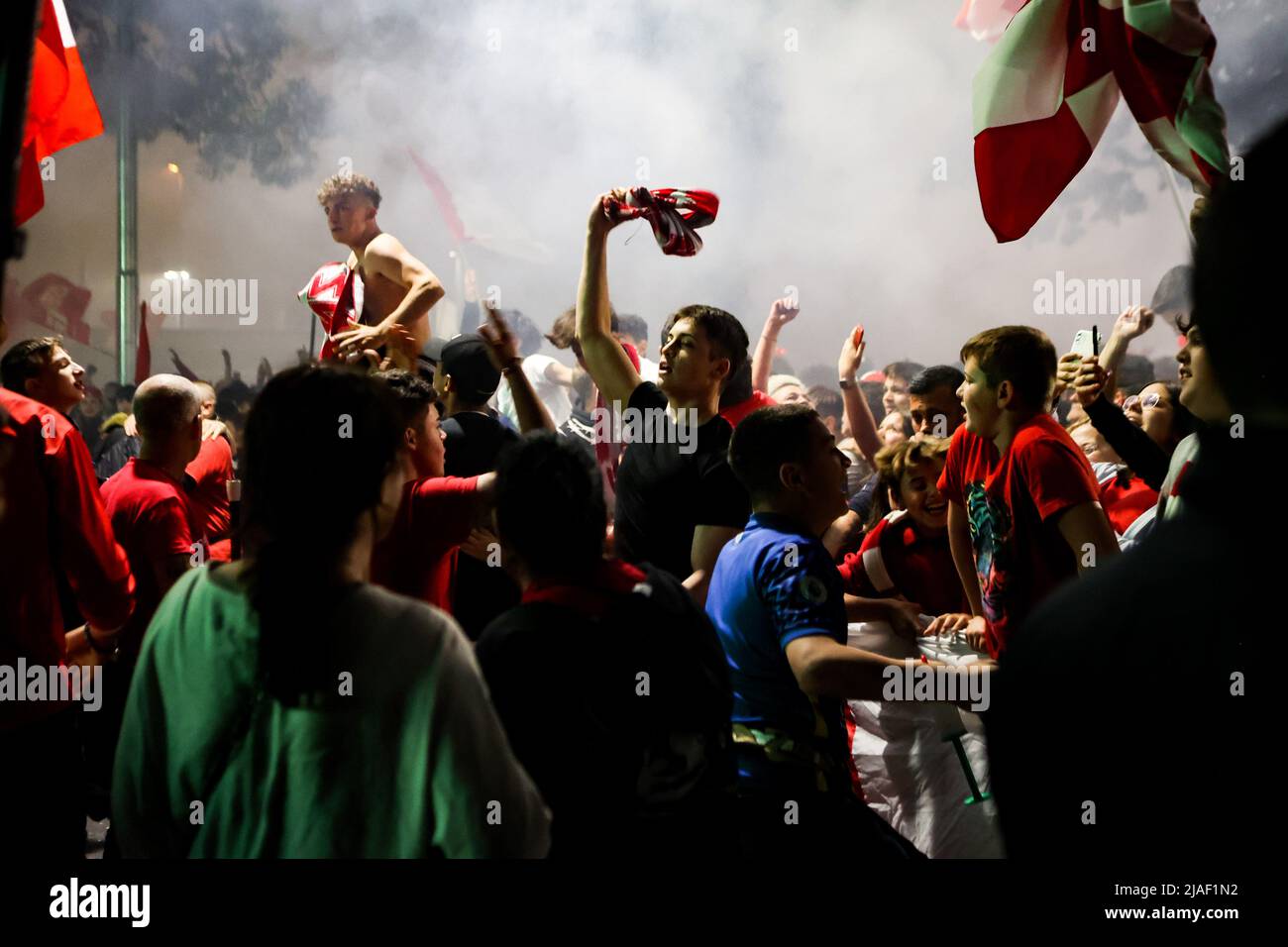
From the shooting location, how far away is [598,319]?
139 inches

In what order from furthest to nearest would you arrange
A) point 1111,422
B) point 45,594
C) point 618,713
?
1. point 1111,422
2. point 45,594
3. point 618,713

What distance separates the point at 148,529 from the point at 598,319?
153 centimetres

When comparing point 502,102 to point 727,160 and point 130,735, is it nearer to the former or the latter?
point 727,160

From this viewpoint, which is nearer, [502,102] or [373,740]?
[373,740]

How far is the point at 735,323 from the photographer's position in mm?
3555

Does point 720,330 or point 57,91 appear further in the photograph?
point 57,91

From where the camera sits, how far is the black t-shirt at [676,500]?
3207 mm

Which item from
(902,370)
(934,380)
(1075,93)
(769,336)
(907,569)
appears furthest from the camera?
Answer: (902,370)

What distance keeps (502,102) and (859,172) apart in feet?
9.22

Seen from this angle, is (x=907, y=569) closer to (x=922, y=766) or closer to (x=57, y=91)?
(x=922, y=766)

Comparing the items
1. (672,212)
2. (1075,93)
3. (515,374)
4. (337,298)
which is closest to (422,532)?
(515,374)

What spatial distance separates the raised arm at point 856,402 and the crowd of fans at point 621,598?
0.44 meters
